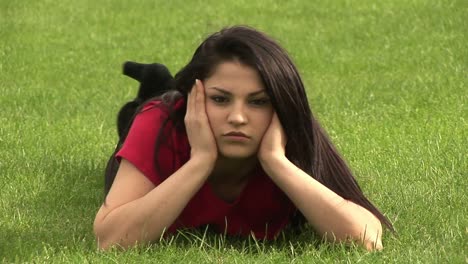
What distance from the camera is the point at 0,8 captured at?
16094 mm

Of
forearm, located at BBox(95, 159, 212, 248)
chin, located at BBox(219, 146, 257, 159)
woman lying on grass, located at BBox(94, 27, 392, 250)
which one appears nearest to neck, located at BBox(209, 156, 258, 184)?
woman lying on grass, located at BBox(94, 27, 392, 250)

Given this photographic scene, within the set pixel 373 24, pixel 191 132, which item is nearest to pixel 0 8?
pixel 373 24

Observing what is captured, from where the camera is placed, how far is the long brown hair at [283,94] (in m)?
4.97

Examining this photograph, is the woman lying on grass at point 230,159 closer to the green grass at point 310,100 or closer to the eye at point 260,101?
the eye at point 260,101

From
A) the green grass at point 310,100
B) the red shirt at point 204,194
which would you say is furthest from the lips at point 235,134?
the green grass at point 310,100

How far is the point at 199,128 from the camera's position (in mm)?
4949

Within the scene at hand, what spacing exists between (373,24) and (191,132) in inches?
397

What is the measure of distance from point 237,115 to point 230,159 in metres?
0.30

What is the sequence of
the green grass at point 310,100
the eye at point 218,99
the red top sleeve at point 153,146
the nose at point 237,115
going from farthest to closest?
the green grass at point 310,100, the red top sleeve at point 153,146, the eye at point 218,99, the nose at point 237,115

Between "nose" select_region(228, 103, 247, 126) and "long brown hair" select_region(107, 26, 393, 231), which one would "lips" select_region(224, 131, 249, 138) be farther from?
"long brown hair" select_region(107, 26, 393, 231)

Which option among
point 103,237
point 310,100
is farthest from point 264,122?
point 310,100

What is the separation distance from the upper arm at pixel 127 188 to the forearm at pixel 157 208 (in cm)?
5

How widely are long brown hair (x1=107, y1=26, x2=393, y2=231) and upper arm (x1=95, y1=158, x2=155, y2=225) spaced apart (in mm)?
99

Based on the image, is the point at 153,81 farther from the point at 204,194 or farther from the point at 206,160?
the point at 206,160
